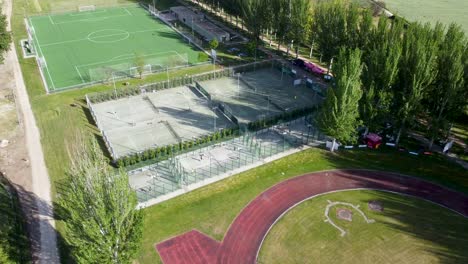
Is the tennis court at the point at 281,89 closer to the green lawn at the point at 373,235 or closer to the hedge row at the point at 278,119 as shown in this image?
the hedge row at the point at 278,119

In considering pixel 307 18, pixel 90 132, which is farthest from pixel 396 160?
pixel 90 132

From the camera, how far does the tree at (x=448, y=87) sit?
4362cm

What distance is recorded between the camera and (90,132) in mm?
51844

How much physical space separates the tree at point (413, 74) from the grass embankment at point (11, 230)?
146ft

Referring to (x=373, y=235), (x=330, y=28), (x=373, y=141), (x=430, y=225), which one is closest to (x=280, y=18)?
(x=330, y=28)

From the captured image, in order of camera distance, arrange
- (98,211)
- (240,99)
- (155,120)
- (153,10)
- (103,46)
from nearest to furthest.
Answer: (98,211) → (155,120) → (240,99) → (103,46) → (153,10)

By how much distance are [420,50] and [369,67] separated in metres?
6.10

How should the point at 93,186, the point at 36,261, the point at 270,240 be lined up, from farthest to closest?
the point at 270,240, the point at 36,261, the point at 93,186

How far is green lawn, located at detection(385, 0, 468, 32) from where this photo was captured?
94125mm

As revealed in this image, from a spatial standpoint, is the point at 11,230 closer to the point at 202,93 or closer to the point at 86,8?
the point at 202,93

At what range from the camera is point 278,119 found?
180ft

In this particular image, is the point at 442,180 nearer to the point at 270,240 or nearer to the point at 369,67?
the point at 369,67

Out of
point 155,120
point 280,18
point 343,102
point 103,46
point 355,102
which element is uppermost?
point 280,18

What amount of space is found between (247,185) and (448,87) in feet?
88.8
